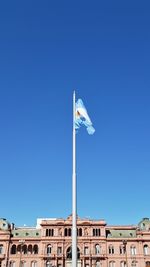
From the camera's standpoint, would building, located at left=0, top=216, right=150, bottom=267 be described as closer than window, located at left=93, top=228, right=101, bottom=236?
Yes

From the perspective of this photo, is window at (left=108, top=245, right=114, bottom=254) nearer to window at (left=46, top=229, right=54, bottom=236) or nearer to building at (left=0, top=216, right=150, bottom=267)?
building at (left=0, top=216, right=150, bottom=267)

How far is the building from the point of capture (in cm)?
8694

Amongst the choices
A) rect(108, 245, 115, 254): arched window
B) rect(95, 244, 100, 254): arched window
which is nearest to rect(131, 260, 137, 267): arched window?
rect(108, 245, 115, 254): arched window

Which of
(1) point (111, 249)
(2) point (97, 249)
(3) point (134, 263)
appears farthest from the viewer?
(1) point (111, 249)

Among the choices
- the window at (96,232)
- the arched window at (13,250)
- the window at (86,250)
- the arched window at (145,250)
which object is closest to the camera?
the window at (86,250)

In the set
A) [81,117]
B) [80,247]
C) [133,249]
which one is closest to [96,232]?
[80,247]

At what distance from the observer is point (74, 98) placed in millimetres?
27109

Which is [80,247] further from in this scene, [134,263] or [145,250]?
[145,250]

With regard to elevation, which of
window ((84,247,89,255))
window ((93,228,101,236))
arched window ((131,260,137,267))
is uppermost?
window ((93,228,101,236))

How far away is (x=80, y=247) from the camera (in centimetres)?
8819

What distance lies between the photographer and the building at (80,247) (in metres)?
86.9

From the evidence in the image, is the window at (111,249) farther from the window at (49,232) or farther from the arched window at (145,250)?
the window at (49,232)

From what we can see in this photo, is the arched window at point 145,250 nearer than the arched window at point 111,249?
No

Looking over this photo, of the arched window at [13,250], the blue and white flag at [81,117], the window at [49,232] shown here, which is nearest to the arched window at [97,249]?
the window at [49,232]
